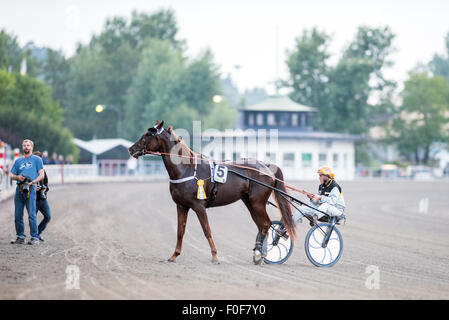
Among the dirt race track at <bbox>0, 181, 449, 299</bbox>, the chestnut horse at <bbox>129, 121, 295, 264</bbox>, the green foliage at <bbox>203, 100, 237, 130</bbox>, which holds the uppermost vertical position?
the green foliage at <bbox>203, 100, 237, 130</bbox>

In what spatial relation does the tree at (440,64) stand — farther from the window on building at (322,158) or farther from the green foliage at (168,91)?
the window on building at (322,158)

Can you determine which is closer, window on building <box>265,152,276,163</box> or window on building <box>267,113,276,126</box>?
window on building <box>265,152,276,163</box>

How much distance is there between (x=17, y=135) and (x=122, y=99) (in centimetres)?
4361

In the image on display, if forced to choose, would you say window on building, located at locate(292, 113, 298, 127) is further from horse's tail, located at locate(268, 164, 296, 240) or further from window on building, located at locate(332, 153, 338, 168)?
horse's tail, located at locate(268, 164, 296, 240)

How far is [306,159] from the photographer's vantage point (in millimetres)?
68375

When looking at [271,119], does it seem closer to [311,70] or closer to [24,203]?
[311,70]

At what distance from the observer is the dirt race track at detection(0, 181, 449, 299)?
887 cm

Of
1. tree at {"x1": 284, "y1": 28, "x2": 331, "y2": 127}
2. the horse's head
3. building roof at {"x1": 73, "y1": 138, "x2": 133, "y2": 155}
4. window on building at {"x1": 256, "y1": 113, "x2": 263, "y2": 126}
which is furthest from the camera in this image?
tree at {"x1": 284, "y1": 28, "x2": 331, "y2": 127}

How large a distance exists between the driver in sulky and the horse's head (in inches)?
98.2

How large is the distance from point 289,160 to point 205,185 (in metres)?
56.3

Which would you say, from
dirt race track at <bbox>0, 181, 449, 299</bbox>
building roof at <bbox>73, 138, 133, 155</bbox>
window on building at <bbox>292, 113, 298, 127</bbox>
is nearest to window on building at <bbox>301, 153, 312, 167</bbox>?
window on building at <bbox>292, 113, 298, 127</bbox>

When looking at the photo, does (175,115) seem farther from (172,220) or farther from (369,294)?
(369,294)

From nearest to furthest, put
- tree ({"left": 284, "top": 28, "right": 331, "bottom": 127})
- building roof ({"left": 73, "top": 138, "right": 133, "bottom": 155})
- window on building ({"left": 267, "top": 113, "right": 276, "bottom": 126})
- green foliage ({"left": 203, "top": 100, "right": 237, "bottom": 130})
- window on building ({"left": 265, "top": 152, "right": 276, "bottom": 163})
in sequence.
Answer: building roof ({"left": 73, "top": 138, "right": 133, "bottom": 155}) < window on building ({"left": 265, "top": 152, "right": 276, "bottom": 163}) < window on building ({"left": 267, "top": 113, "right": 276, "bottom": 126}) < green foliage ({"left": 203, "top": 100, "right": 237, "bottom": 130}) < tree ({"left": 284, "top": 28, "right": 331, "bottom": 127})

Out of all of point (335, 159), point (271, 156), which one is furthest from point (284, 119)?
point (271, 156)
